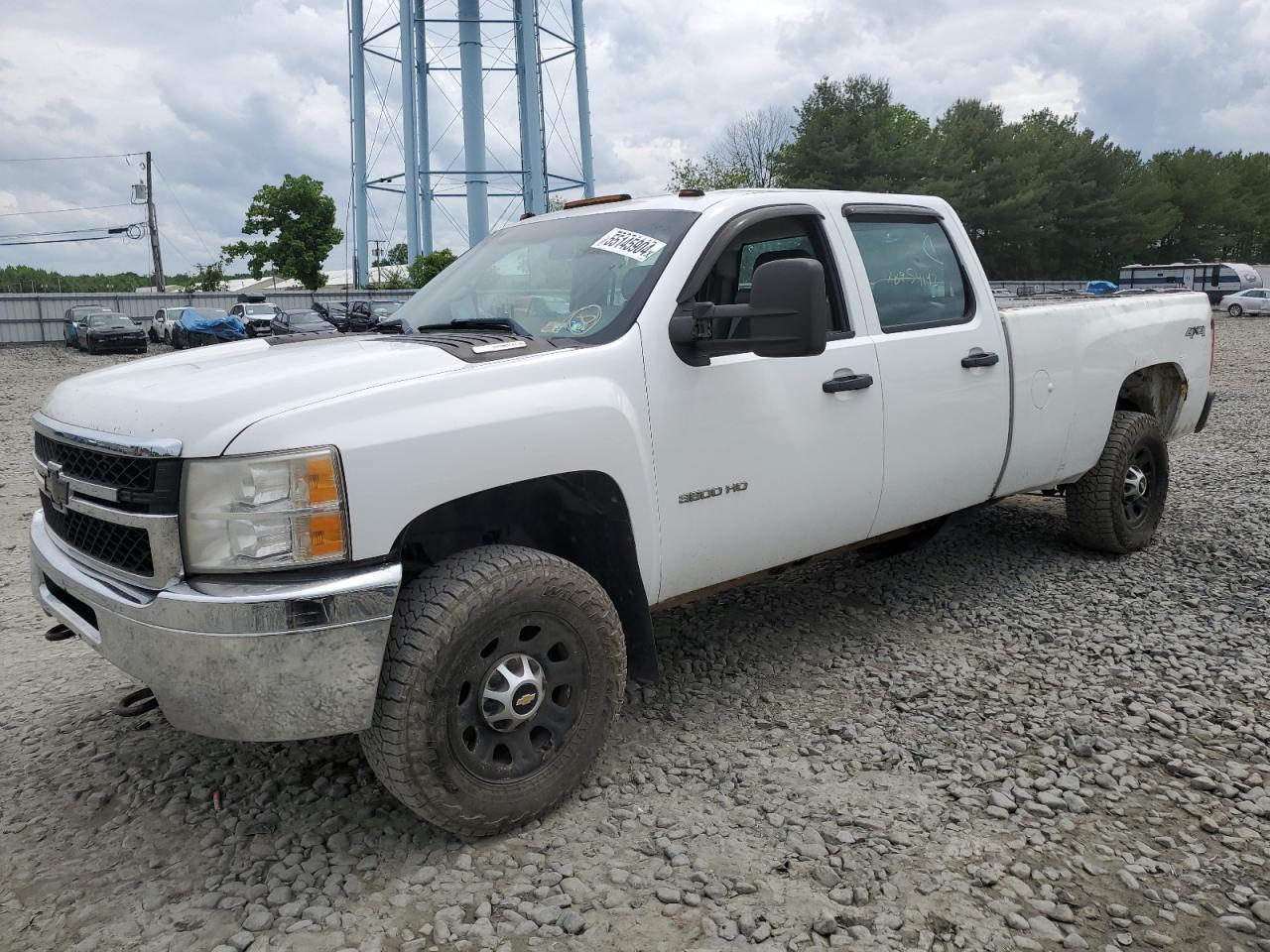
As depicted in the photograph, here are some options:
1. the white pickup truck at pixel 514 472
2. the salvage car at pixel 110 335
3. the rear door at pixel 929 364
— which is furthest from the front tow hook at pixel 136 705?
the salvage car at pixel 110 335

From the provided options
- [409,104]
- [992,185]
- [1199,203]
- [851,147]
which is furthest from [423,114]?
[1199,203]

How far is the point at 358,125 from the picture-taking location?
42500 millimetres

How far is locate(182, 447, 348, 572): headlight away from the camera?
2525 millimetres

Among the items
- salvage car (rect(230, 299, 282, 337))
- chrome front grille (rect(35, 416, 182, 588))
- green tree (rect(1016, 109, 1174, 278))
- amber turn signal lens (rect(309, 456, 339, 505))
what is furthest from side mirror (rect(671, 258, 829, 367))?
green tree (rect(1016, 109, 1174, 278))

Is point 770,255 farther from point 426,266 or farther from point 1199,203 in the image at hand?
point 1199,203

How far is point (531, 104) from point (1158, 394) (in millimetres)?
35386

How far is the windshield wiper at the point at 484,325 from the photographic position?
3.47 metres

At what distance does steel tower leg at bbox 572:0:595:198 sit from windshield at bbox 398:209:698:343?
36992mm

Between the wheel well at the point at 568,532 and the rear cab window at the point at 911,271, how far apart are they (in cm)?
162

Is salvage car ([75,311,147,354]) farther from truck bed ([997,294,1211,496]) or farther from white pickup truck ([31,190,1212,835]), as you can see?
truck bed ([997,294,1211,496])

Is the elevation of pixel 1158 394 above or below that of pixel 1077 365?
below

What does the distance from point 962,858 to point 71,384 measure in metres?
3.19

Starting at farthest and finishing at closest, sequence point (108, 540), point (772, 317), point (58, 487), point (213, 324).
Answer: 1. point (213, 324)
2. point (772, 317)
3. point (58, 487)
4. point (108, 540)

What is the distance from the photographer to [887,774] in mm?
3361
